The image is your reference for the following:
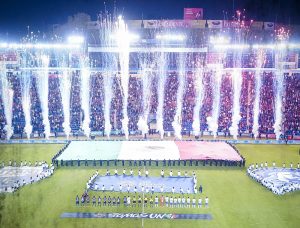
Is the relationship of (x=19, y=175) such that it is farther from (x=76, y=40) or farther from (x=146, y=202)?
(x=76, y=40)

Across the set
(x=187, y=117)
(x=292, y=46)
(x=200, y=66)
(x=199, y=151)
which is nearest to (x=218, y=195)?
(x=199, y=151)

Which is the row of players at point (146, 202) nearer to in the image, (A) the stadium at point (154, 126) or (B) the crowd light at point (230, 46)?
(A) the stadium at point (154, 126)

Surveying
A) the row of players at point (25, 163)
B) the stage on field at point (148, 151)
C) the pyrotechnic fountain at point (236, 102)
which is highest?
the pyrotechnic fountain at point (236, 102)

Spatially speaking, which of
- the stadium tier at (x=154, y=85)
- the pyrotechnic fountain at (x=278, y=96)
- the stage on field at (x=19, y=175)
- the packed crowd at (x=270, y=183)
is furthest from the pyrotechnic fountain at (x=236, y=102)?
the stage on field at (x=19, y=175)

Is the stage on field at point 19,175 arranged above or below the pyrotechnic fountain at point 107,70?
below

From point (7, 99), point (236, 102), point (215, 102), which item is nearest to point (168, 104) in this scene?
point (215, 102)

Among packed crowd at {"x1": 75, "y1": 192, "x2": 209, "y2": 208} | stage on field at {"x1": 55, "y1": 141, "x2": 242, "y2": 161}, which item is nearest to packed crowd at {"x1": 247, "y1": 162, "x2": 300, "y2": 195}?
stage on field at {"x1": 55, "y1": 141, "x2": 242, "y2": 161}

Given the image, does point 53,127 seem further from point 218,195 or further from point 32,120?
point 218,195
